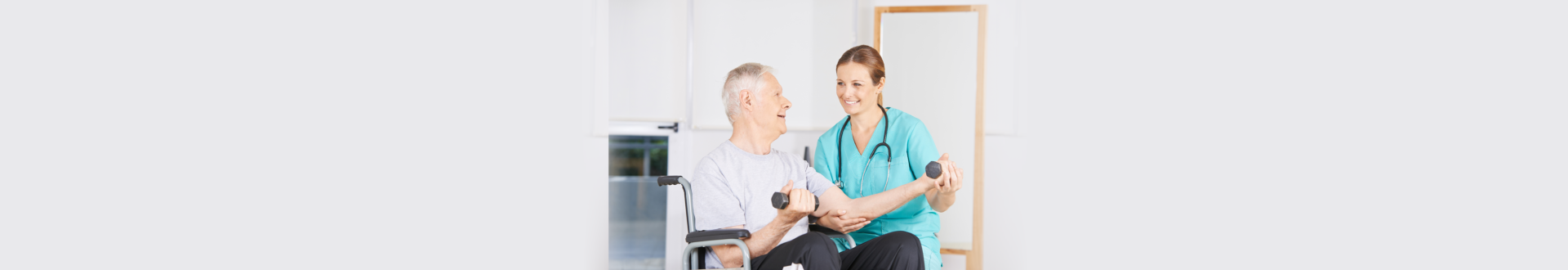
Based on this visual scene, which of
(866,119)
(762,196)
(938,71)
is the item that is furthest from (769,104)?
(938,71)

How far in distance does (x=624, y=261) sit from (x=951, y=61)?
1.86 meters

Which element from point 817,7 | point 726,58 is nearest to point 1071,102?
point 817,7

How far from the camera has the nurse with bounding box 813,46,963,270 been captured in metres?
2.12

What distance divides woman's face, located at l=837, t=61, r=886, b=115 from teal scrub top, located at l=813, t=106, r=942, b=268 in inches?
3.7

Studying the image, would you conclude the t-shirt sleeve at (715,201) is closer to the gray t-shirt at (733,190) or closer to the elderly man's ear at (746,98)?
the gray t-shirt at (733,190)

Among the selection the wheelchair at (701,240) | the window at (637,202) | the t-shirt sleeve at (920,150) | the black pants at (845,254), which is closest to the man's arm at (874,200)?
the black pants at (845,254)

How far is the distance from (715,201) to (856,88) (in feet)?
1.91

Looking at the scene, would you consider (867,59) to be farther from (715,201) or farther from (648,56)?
(648,56)

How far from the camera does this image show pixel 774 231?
69.2 inches

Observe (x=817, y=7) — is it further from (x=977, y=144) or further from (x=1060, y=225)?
(x=1060, y=225)

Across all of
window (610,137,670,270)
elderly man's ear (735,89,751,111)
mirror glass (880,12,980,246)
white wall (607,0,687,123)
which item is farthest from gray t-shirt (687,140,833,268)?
window (610,137,670,270)

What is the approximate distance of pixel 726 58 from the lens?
3115 millimetres

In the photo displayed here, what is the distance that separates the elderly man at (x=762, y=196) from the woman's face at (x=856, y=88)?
0.28 metres

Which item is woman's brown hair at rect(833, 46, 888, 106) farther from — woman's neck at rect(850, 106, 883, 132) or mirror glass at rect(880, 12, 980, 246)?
mirror glass at rect(880, 12, 980, 246)
